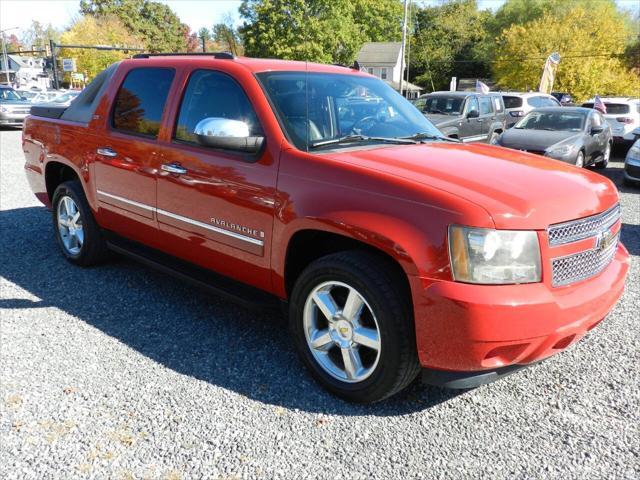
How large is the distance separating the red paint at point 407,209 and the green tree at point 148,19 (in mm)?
82845

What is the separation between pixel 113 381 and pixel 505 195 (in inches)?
95.8

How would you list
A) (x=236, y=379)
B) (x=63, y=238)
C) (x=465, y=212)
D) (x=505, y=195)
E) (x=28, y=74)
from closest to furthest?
(x=465, y=212) < (x=505, y=195) < (x=236, y=379) < (x=63, y=238) < (x=28, y=74)

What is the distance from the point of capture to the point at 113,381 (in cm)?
325

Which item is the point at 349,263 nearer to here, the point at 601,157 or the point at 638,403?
the point at 638,403

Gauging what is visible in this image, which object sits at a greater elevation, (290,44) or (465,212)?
(290,44)

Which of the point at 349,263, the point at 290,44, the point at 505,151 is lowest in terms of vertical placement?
the point at 349,263

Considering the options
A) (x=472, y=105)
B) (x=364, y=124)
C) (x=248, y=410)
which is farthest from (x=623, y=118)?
(x=248, y=410)

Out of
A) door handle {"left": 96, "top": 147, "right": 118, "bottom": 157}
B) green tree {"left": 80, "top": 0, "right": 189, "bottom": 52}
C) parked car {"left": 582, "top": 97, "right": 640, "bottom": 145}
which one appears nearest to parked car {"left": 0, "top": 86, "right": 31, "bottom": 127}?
door handle {"left": 96, "top": 147, "right": 118, "bottom": 157}

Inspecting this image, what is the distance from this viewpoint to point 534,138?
437 inches

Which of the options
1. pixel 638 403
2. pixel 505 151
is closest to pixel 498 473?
pixel 638 403

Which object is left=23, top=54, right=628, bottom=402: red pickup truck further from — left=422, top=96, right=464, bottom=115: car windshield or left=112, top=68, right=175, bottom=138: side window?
left=422, top=96, right=464, bottom=115: car windshield

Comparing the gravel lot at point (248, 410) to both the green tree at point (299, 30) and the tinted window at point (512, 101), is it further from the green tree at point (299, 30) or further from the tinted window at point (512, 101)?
the green tree at point (299, 30)

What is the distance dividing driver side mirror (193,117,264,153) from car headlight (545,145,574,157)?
8808 millimetres

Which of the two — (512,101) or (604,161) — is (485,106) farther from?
(512,101)
